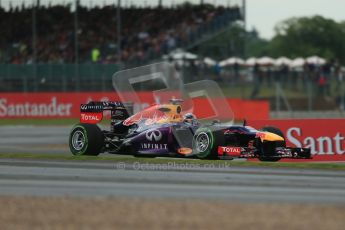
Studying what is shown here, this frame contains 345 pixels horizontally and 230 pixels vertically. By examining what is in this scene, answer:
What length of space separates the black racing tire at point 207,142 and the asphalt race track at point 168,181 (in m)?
0.40

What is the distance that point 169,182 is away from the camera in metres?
13.3

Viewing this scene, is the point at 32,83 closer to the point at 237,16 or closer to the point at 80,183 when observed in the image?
the point at 237,16

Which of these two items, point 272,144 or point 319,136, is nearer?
point 272,144

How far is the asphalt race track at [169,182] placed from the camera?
11.8m

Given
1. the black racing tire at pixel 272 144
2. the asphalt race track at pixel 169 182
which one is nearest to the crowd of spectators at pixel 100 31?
the black racing tire at pixel 272 144

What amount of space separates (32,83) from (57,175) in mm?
22874

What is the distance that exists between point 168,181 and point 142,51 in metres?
28.0

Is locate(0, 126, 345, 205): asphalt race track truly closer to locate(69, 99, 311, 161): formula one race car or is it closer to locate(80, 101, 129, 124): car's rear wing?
locate(69, 99, 311, 161): formula one race car

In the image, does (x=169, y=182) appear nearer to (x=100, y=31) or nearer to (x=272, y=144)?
(x=272, y=144)

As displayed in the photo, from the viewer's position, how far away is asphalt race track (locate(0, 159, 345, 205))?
11797 millimetres

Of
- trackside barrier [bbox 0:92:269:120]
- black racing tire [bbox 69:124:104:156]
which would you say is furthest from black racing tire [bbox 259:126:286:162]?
trackside barrier [bbox 0:92:269:120]

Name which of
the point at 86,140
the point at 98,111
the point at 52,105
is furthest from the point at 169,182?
the point at 52,105

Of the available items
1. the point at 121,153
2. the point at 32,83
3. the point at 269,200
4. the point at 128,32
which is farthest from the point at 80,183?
the point at 128,32

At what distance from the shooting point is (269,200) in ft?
36.9
